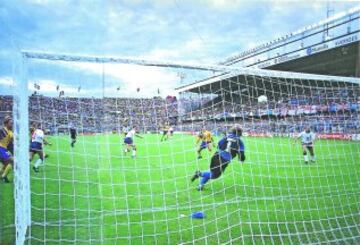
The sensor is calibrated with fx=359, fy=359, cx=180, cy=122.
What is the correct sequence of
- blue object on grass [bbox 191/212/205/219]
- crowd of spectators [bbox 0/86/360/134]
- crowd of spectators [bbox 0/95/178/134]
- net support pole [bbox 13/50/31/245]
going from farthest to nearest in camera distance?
1. crowd of spectators [bbox 0/86/360/134]
2. crowd of spectators [bbox 0/95/178/134]
3. blue object on grass [bbox 191/212/205/219]
4. net support pole [bbox 13/50/31/245]

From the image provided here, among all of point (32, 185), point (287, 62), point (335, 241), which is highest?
point (287, 62)

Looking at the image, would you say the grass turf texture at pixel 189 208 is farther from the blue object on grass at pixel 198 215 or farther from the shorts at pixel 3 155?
the shorts at pixel 3 155

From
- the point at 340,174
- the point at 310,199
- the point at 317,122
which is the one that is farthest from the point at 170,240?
the point at 317,122

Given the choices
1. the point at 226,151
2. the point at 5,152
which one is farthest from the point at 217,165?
the point at 5,152

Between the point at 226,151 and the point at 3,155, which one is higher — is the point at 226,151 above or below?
below

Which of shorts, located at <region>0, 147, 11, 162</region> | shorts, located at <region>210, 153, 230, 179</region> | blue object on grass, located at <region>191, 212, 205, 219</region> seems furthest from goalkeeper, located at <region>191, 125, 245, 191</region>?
shorts, located at <region>0, 147, 11, 162</region>

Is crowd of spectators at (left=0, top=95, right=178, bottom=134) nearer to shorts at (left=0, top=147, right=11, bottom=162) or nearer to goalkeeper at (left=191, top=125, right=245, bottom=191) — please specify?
shorts at (left=0, top=147, right=11, bottom=162)

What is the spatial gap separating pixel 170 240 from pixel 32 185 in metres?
5.65

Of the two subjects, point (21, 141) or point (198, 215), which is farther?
point (198, 215)

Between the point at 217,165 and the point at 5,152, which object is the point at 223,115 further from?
the point at 5,152

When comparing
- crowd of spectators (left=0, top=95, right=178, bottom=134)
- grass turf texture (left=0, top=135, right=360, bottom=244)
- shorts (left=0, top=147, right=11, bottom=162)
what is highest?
crowd of spectators (left=0, top=95, right=178, bottom=134)

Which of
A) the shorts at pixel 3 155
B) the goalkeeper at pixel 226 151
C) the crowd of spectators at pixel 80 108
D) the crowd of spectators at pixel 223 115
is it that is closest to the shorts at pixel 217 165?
the goalkeeper at pixel 226 151

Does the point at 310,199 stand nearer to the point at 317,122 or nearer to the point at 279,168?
the point at 279,168

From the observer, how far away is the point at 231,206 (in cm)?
736
